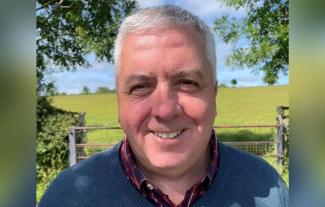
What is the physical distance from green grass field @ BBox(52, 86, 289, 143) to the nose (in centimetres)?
11

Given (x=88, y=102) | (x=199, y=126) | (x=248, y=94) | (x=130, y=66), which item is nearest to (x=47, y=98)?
(x=88, y=102)

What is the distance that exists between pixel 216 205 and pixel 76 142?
333 millimetres

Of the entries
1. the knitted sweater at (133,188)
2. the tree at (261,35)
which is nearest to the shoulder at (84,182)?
the knitted sweater at (133,188)

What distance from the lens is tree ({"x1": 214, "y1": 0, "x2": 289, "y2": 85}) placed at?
84 centimetres

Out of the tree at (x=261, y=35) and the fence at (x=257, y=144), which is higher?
the tree at (x=261, y=35)

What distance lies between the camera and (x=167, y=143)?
2.63ft

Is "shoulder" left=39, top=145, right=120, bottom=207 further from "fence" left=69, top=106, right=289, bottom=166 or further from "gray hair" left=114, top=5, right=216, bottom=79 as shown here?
"gray hair" left=114, top=5, right=216, bottom=79

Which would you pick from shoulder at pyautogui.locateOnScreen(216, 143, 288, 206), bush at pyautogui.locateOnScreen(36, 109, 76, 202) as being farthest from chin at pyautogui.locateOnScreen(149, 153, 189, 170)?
bush at pyautogui.locateOnScreen(36, 109, 76, 202)

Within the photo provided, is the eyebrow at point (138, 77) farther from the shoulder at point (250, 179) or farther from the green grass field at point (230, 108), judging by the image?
the shoulder at point (250, 179)

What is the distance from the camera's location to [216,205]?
0.85m

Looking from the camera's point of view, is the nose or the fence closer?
the nose

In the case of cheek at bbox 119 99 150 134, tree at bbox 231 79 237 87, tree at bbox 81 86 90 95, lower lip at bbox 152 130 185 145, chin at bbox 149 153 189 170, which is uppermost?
tree at bbox 231 79 237 87

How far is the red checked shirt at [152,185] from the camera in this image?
84cm

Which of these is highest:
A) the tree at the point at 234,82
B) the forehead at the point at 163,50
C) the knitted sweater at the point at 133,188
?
the forehead at the point at 163,50
